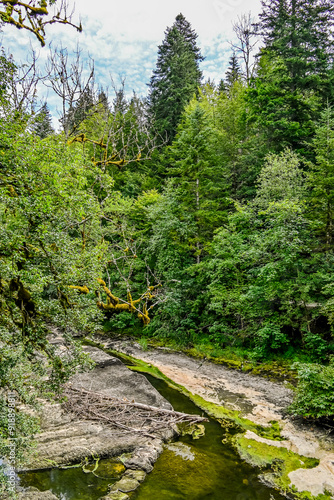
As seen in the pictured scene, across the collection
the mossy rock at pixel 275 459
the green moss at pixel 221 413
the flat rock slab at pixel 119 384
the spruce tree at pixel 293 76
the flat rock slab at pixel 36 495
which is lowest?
the green moss at pixel 221 413

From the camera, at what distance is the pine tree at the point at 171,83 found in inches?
1038

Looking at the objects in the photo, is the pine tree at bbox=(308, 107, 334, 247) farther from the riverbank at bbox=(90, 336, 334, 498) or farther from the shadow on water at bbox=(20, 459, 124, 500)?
the shadow on water at bbox=(20, 459, 124, 500)

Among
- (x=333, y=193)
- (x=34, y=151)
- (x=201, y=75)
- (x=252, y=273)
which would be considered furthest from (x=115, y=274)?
(x=201, y=75)

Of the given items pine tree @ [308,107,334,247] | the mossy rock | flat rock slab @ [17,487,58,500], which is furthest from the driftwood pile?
pine tree @ [308,107,334,247]

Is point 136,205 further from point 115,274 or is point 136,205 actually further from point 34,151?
point 34,151

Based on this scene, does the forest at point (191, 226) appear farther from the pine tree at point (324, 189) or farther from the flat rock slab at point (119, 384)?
the flat rock slab at point (119, 384)

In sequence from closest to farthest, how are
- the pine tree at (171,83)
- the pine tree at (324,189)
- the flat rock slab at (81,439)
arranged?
the flat rock slab at (81,439), the pine tree at (324,189), the pine tree at (171,83)

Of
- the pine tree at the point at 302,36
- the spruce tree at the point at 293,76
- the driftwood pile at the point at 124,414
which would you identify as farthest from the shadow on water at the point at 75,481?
the pine tree at the point at 302,36

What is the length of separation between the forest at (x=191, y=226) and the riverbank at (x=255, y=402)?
68cm

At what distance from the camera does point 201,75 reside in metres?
32.7

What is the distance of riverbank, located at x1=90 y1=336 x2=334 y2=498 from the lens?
6.22 m

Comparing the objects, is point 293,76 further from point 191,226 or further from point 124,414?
point 124,414

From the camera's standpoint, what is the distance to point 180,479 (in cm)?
620

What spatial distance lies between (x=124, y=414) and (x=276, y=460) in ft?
13.7
